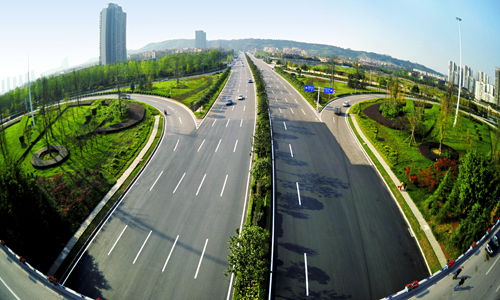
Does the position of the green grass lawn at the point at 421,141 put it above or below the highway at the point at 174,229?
above

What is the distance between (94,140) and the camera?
39.7 metres

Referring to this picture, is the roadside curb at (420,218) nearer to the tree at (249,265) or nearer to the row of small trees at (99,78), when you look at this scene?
the tree at (249,265)

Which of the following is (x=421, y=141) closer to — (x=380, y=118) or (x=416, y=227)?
(x=380, y=118)

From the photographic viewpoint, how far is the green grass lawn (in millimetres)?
23231

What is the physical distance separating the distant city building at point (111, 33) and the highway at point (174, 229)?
178 metres

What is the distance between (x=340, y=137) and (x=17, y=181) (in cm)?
3822

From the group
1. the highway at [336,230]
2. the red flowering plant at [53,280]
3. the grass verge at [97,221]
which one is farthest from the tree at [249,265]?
the grass verge at [97,221]

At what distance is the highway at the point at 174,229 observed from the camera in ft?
60.0

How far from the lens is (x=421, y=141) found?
125 ft

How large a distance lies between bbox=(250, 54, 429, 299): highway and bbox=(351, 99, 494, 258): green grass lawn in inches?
96.7

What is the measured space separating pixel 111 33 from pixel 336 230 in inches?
8156

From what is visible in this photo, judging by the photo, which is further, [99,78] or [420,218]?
[99,78]

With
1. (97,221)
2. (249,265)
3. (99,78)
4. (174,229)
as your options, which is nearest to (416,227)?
(249,265)

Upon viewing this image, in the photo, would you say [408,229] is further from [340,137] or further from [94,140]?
[94,140]
